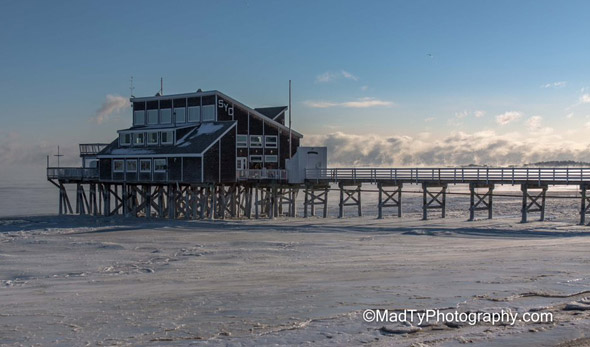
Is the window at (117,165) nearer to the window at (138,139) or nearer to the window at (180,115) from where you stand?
the window at (138,139)

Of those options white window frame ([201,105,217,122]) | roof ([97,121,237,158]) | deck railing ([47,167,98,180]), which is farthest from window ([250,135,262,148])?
deck railing ([47,167,98,180])

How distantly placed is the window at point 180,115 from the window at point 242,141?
197 inches

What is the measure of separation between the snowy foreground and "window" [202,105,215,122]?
1741cm

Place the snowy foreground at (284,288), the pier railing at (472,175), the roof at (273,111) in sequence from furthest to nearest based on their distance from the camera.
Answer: the roof at (273,111) < the pier railing at (472,175) < the snowy foreground at (284,288)

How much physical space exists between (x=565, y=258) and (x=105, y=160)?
36.5 meters

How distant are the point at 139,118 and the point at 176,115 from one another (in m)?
3.98

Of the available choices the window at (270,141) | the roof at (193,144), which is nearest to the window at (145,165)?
the roof at (193,144)

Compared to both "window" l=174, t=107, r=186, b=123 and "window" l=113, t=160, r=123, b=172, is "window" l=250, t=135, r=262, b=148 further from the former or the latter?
"window" l=113, t=160, r=123, b=172

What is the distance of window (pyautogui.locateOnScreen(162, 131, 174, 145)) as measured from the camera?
4425cm

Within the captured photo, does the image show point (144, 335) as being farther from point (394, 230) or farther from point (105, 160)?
point (105, 160)

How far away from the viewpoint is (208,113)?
45.2 metres

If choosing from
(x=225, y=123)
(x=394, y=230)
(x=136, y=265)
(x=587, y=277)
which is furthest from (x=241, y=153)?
(x=587, y=277)

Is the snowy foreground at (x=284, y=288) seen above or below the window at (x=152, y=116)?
below

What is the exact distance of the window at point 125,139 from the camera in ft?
155
